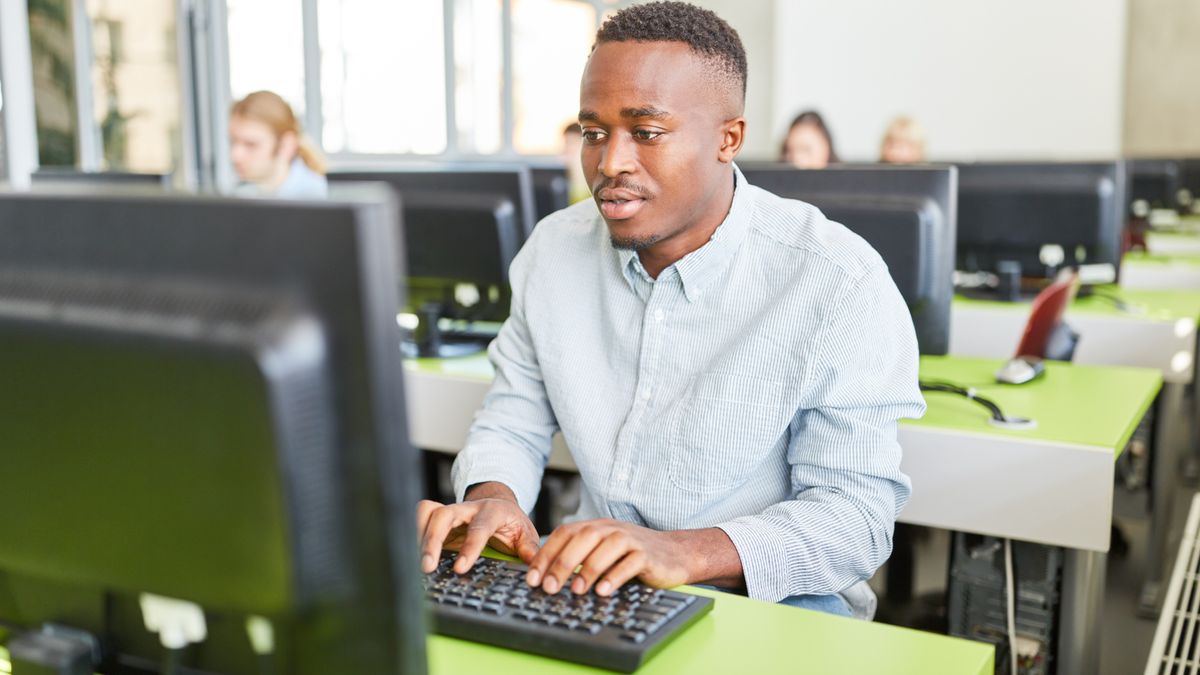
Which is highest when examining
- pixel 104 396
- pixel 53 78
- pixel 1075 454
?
pixel 53 78

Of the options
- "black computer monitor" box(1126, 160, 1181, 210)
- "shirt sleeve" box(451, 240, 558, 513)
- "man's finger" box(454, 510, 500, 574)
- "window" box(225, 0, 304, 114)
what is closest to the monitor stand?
"shirt sleeve" box(451, 240, 558, 513)

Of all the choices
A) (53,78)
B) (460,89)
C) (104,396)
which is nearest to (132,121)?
(53,78)

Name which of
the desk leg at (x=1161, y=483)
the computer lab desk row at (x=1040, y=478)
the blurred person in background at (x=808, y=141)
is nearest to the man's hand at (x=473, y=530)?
the computer lab desk row at (x=1040, y=478)

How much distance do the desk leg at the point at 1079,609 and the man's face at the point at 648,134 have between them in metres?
0.81

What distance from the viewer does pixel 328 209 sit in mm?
518

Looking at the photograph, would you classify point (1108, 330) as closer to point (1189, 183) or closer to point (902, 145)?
point (902, 145)

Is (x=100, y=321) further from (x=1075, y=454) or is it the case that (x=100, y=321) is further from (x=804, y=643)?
(x=1075, y=454)

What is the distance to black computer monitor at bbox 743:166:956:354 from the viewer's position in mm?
1840

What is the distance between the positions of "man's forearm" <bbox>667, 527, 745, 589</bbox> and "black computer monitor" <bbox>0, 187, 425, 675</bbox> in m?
0.60

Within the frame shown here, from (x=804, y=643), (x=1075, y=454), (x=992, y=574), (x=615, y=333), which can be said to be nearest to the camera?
(x=804, y=643)

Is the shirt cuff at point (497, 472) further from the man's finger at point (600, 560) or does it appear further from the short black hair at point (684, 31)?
the short black hair at point (684, 31)

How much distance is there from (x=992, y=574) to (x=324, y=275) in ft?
4.83

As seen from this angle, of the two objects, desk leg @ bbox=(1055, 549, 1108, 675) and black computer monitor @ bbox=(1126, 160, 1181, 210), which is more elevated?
black computer monitor @ bbox=(1126, 160, 1181, 210)

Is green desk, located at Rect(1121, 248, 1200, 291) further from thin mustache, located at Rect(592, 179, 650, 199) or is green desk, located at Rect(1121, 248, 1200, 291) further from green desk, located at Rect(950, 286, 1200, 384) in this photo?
thin mustache, located at Rect(592, 179, 650, 199)
